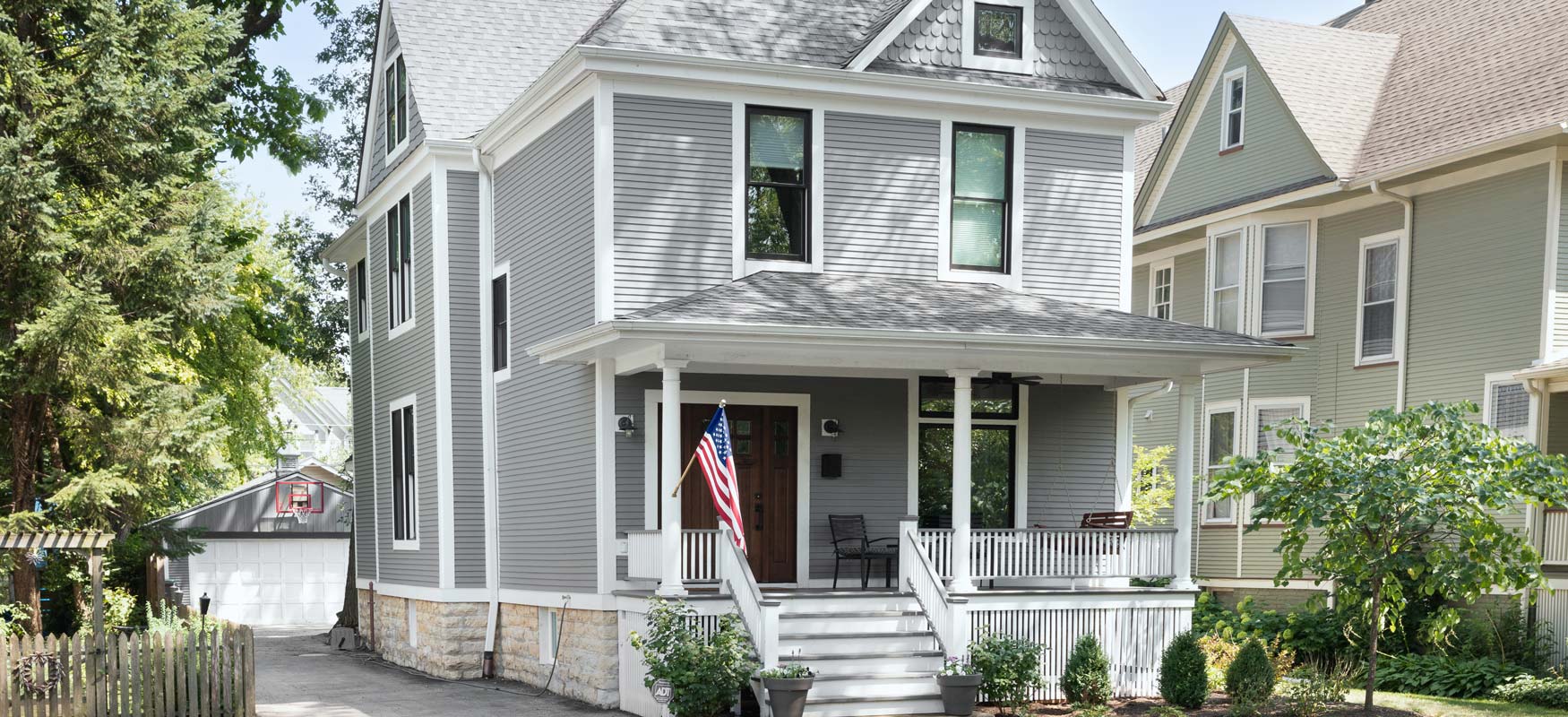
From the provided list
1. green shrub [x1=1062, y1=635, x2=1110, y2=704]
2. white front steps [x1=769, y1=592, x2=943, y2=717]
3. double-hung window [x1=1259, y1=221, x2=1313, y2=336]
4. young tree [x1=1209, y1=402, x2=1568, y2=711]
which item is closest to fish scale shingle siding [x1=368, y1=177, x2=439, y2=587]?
white front steps [x1=769, y1=592, x2=943, y2=717]

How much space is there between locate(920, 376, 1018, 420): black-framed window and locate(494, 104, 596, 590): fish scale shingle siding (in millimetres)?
3942

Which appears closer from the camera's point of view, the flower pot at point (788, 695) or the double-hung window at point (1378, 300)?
the flower pot at point (788, 695)

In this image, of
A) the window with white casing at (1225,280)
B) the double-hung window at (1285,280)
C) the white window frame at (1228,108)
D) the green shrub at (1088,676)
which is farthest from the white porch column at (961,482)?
the white window frame at (1228,108)

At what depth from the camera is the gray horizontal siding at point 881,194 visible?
54.9 feet

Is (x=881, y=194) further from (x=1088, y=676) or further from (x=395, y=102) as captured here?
(x=395, y=102)

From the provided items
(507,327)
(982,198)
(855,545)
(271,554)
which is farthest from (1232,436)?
(271,554)

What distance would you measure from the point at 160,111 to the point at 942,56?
897 cm

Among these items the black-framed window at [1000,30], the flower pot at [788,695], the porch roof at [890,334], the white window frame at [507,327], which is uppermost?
the black-framed window at [1000,30]

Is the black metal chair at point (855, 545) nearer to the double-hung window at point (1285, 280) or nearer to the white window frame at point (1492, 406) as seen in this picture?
the white window frame at point (1492, 406)

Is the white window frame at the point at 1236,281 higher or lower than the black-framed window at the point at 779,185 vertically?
higher

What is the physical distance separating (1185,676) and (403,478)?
1174cm

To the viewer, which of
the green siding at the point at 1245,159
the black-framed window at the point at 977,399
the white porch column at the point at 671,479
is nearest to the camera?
the white porch column at the point at 671,479

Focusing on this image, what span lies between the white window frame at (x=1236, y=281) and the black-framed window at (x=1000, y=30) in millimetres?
6754

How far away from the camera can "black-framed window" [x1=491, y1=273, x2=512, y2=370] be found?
1898 cm
